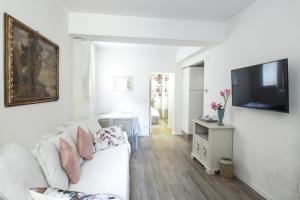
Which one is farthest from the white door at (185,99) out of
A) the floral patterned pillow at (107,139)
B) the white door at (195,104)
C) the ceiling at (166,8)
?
the floral patterned pillow at (107,139)

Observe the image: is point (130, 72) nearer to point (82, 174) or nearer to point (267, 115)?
point (267, 115)

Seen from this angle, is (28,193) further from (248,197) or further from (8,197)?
(248,197)

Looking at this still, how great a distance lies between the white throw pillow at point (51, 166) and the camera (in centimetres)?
148

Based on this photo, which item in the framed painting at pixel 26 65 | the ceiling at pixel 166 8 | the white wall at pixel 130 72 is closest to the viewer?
the framed painting at pixel 26 65

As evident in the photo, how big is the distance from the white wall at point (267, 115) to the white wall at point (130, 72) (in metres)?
2.71

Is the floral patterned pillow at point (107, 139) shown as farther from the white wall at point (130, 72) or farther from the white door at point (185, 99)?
the white door at point (185, 99)

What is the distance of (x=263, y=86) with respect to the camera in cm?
237

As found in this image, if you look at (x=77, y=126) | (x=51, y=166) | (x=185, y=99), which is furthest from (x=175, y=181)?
(x=185, y=99)

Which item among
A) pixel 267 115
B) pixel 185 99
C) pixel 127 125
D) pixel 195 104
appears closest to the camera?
pixel 267 115

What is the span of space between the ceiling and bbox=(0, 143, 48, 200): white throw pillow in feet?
7.55

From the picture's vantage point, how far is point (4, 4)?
1.55 meters

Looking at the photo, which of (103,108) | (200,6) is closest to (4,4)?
(200,6)

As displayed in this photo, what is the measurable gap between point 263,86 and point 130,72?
4145mm

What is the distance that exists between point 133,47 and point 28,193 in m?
4.69
